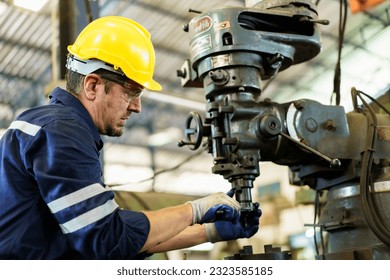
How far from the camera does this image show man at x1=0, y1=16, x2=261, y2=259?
1.00 m

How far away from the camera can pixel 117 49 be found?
126cm

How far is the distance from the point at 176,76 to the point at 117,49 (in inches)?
111

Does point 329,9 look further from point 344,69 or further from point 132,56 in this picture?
point 132,56

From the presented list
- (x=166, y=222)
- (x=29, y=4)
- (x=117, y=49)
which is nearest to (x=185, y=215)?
(x=166, y=222)

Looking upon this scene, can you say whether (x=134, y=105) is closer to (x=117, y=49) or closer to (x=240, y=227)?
(x=117, y=49)

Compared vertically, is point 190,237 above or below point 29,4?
below

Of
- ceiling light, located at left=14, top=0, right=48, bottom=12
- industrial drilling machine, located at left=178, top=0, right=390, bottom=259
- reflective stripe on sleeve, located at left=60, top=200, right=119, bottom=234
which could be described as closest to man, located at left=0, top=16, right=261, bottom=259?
reflective stripe on sleeve, located at left=60, top=200, right=119, bottom=234

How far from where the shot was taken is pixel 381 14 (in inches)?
200

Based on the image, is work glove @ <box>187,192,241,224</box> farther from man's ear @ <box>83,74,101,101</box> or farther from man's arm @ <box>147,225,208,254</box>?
man's ear @ <box>83,74,101,101</box>

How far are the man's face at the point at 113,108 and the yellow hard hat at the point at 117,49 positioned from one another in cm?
5

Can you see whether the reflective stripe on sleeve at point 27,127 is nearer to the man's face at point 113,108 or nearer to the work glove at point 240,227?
the man's face at point 113,108

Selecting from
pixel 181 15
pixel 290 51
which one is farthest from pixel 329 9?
pixel 290 51

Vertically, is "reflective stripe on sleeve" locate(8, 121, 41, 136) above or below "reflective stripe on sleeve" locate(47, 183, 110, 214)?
above

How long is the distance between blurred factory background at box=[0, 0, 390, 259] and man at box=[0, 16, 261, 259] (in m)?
1.07
